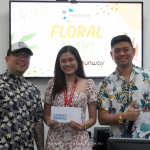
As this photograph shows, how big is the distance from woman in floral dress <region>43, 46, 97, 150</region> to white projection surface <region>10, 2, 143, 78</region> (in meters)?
1.15

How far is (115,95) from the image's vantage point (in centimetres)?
177

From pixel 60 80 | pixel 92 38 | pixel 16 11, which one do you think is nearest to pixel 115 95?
pixel 60 80

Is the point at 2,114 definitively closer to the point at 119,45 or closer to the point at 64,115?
the point at 64,115

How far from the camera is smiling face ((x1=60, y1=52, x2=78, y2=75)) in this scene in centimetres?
184

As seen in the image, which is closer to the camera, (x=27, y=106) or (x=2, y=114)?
(x=2, y=114)

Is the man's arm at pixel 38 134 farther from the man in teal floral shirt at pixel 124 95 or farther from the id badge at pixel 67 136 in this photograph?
the man in teal floral shirt at pixel 124 95

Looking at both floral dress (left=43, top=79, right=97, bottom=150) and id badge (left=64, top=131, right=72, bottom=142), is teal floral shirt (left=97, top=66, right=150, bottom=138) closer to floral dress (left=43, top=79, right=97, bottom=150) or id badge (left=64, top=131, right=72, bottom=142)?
floral dress (left=43, top=79, right=97, bottom=150)

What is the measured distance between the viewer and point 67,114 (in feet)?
5.52

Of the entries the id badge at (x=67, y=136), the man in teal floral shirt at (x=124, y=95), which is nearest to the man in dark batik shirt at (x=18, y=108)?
the id badge at (x=67, y=136)

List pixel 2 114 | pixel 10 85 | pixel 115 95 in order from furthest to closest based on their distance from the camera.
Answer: pixel 115 95 < pixel 10 85 < pixel 2 114

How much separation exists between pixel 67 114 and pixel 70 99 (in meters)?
0.15

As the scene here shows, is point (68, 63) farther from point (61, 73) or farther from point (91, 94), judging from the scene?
point (91, 94)

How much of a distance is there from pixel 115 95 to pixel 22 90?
819 millimetres

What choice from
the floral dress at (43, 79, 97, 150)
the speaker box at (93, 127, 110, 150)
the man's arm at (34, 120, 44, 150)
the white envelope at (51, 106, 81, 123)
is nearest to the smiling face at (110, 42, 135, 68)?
the floral dress at (43, 79, 97, 150)
